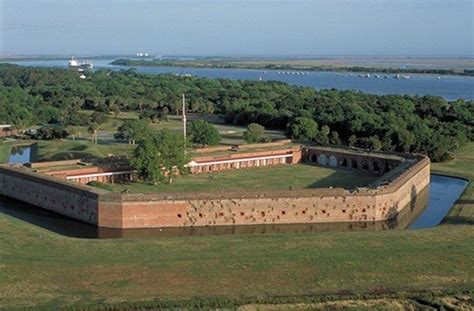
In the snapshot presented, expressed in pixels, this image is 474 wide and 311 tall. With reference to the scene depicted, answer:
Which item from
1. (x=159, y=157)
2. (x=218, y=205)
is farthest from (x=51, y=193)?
(x=218, y=205)

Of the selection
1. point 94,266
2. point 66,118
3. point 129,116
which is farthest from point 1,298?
point 129,116

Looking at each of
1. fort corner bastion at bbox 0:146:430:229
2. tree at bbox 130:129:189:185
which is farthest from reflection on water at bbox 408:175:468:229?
tree at bbox 130:129:189:185

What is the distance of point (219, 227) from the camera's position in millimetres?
31531

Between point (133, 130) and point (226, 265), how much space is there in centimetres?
3309

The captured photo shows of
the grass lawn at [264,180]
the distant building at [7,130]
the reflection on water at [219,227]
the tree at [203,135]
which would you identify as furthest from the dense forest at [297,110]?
the reflection on water at [219,227]

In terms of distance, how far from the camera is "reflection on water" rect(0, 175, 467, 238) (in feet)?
100

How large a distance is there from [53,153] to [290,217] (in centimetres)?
2467

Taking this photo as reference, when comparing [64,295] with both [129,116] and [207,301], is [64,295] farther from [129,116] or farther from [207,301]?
[129,116]

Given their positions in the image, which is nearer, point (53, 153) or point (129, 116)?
point (53, 153)

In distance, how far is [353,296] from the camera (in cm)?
Answer: 2058

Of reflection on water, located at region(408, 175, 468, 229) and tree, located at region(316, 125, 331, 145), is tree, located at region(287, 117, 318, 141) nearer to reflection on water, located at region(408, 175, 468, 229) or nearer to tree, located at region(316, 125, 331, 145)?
tree, located at region(316, 125, 331, 145)

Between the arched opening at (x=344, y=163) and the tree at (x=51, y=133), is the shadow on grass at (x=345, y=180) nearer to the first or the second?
the arched opening at (x=344, y=163)

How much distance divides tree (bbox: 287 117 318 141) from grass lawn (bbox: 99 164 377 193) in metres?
11.5

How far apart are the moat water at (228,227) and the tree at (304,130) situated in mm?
20238
